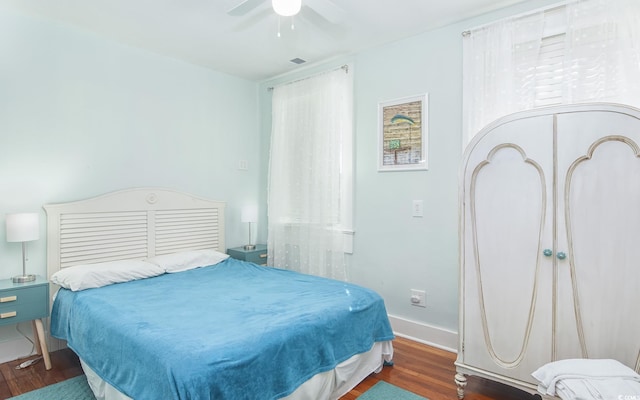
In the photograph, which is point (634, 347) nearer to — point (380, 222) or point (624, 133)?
point (624, 133)

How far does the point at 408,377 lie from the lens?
2.48m

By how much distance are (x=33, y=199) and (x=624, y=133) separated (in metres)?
3.87

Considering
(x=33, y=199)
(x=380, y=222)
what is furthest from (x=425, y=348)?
(x=33, y=199)

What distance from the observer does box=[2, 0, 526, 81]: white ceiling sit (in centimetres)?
261

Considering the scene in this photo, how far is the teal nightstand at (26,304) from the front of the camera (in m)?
2.42

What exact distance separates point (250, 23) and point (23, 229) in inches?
88.8

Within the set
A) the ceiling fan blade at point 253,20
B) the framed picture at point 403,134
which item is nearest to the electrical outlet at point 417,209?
the framed picture at point 403,134

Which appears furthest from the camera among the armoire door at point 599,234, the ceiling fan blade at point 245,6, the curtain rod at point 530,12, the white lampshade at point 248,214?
the white lampshade at point 248,214

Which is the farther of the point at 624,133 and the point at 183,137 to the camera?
the point at 183,137

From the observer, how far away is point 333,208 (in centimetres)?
359

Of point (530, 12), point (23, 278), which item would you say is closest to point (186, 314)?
point (23, 278)

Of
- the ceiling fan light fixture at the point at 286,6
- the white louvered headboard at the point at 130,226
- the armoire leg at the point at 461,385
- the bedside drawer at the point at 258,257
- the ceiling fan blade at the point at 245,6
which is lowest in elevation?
the armoire leg at the point at 461,385

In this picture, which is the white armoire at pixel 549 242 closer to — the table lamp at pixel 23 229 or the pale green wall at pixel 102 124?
the pale green wall at pixel 102 124

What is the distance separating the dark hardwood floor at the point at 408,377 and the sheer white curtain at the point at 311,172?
3.60ft
